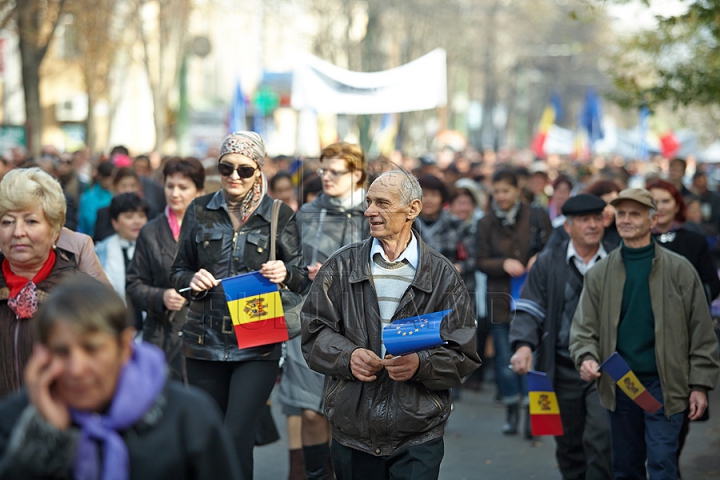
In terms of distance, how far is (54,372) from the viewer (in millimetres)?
2758

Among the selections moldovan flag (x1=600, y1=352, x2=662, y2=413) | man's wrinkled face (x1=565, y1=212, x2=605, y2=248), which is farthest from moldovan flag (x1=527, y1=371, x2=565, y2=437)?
man's wrinkled face (x1=565, y1=212, x2=605, y2=248)

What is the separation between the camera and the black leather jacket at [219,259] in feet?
18.6

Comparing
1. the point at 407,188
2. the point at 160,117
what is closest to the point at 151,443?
the point at 407,188

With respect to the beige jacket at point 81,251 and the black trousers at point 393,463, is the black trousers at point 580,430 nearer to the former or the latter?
the black trousers at point 393,463

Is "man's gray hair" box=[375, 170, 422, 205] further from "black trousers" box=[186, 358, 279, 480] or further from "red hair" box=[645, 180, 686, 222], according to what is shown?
"red hair" box=[645, 180, 686, 222]

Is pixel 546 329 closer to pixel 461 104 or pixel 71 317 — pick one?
pixel 71 317

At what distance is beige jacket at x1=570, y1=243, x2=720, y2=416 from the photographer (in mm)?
5945

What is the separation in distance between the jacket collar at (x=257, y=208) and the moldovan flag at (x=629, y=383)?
6.70ft

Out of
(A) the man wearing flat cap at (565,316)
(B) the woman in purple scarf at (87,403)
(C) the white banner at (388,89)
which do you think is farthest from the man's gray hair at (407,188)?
(C) the white banner at (388,89)

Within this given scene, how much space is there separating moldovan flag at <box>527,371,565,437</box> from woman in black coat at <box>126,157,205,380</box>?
2.23 meters

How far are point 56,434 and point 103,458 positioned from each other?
0.46 ft

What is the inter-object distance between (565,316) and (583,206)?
2.29ft

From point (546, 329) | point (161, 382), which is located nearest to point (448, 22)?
point (546, 329)

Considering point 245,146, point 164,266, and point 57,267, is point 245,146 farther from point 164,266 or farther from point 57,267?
point 57,267
